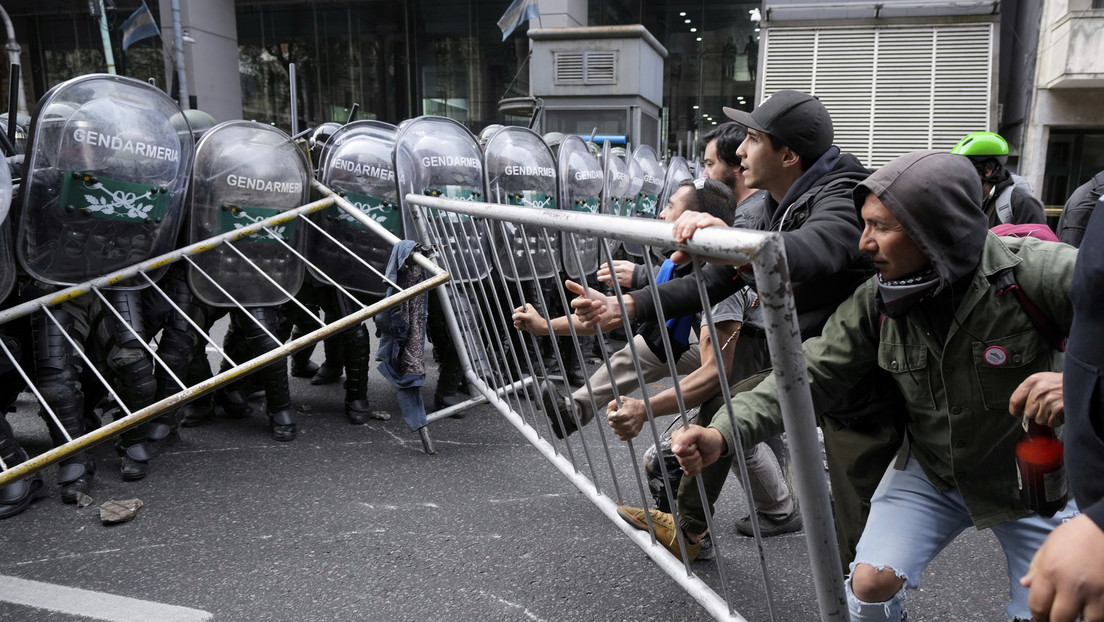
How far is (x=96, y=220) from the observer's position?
3.49 metres

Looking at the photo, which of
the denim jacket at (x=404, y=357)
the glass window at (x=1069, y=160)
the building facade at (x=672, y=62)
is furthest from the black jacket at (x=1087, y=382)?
the glass window at (x=1069, y=160)

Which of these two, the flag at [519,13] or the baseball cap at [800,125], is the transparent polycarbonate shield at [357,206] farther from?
the flag at [519,13]

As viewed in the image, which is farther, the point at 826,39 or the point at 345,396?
the point at 826,39

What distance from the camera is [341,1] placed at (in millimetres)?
20562

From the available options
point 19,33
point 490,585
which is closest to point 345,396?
point 490,585

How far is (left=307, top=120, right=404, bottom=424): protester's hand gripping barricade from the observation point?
4.54 meters

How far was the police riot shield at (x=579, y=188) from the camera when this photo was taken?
5.59 m

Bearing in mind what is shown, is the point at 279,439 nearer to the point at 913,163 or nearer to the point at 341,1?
the point at 913,163

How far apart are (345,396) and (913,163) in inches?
169

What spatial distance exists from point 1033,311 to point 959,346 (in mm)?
166

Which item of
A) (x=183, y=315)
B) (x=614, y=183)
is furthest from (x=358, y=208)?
(x=614, y=183)

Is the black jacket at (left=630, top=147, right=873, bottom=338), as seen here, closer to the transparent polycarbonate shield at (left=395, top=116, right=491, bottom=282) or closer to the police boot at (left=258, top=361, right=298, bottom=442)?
the transparent polycarbonate shield at (left=395, top=116, right=491, bottom=282)

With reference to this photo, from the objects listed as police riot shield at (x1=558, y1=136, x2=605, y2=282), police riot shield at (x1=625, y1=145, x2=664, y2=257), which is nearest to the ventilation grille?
police riot shield at (x1=625, y1=145, x2=664, y2=257)

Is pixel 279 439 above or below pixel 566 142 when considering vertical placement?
below
